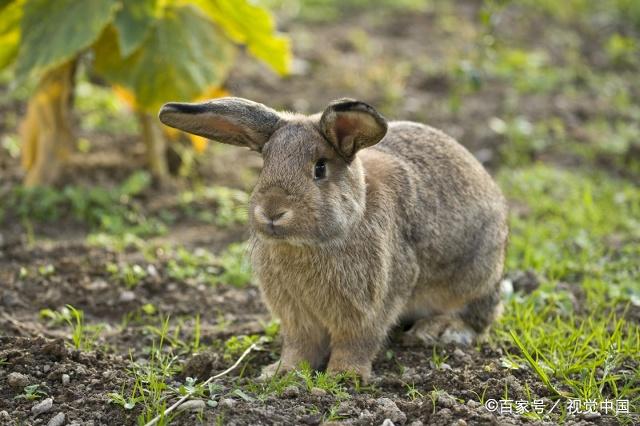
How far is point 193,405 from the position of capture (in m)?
3.98

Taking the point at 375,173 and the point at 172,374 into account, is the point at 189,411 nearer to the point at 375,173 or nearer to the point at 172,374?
the point at 172,374

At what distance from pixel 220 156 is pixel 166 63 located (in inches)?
64.4

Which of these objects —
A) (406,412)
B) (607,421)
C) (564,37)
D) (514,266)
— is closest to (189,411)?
(406,412)

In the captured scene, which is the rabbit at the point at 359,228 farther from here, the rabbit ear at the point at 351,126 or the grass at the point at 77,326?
the grass at the point at 77,326

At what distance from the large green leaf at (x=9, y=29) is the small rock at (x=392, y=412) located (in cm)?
378

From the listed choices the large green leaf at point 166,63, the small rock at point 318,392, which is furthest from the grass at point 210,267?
the small rock at point 318,392

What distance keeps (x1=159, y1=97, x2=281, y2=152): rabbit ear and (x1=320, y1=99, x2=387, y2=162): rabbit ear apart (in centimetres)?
30

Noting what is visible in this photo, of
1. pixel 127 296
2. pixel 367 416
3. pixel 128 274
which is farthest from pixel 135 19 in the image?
pixel 367 416

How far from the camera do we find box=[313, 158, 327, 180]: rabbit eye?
4278 mm

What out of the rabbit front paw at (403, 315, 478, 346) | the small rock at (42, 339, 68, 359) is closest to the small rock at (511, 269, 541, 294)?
the rabbit front paw at (403, 315, 478, 346)

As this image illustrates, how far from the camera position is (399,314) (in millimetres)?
4883

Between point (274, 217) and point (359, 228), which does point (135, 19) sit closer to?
Answer: point (359, 228)

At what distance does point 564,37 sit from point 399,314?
680 centimetres

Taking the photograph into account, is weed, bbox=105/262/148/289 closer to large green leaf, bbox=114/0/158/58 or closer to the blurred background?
the blurred background
